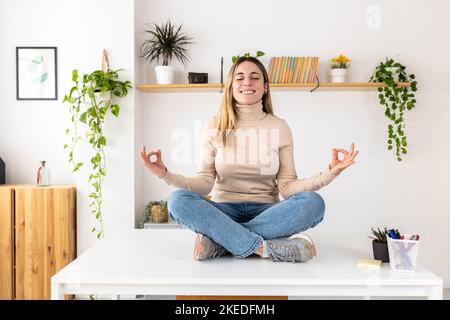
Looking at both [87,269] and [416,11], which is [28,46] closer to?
[87,269]

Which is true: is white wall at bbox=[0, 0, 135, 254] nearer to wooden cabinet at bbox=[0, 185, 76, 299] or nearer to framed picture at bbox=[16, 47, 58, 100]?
framed picture at bbox=[16, 47, 58, 100]

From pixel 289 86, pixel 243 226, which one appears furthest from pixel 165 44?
pixel 243 226

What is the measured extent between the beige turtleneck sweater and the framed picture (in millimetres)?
1675

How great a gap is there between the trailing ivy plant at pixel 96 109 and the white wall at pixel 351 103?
1.14ft

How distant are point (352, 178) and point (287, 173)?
138 centimetres

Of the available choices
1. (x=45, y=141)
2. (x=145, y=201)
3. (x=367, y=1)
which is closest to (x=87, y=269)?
(x=145, y=201)

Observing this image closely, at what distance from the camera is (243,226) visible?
1.67 metres

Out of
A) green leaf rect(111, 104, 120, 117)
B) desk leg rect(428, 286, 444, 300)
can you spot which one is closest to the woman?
desk leg rect(428, 286, 444, 300)

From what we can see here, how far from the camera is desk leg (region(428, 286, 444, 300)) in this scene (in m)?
1.41

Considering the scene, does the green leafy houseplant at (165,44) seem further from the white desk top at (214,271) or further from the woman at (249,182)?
the white desk top at (214,271)

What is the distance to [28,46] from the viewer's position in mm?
3221

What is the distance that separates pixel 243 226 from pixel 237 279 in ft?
0.98

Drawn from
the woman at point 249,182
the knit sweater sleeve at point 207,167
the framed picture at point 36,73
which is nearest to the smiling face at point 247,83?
the woman at point 249,182

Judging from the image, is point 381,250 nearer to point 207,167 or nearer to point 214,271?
point 214,271
